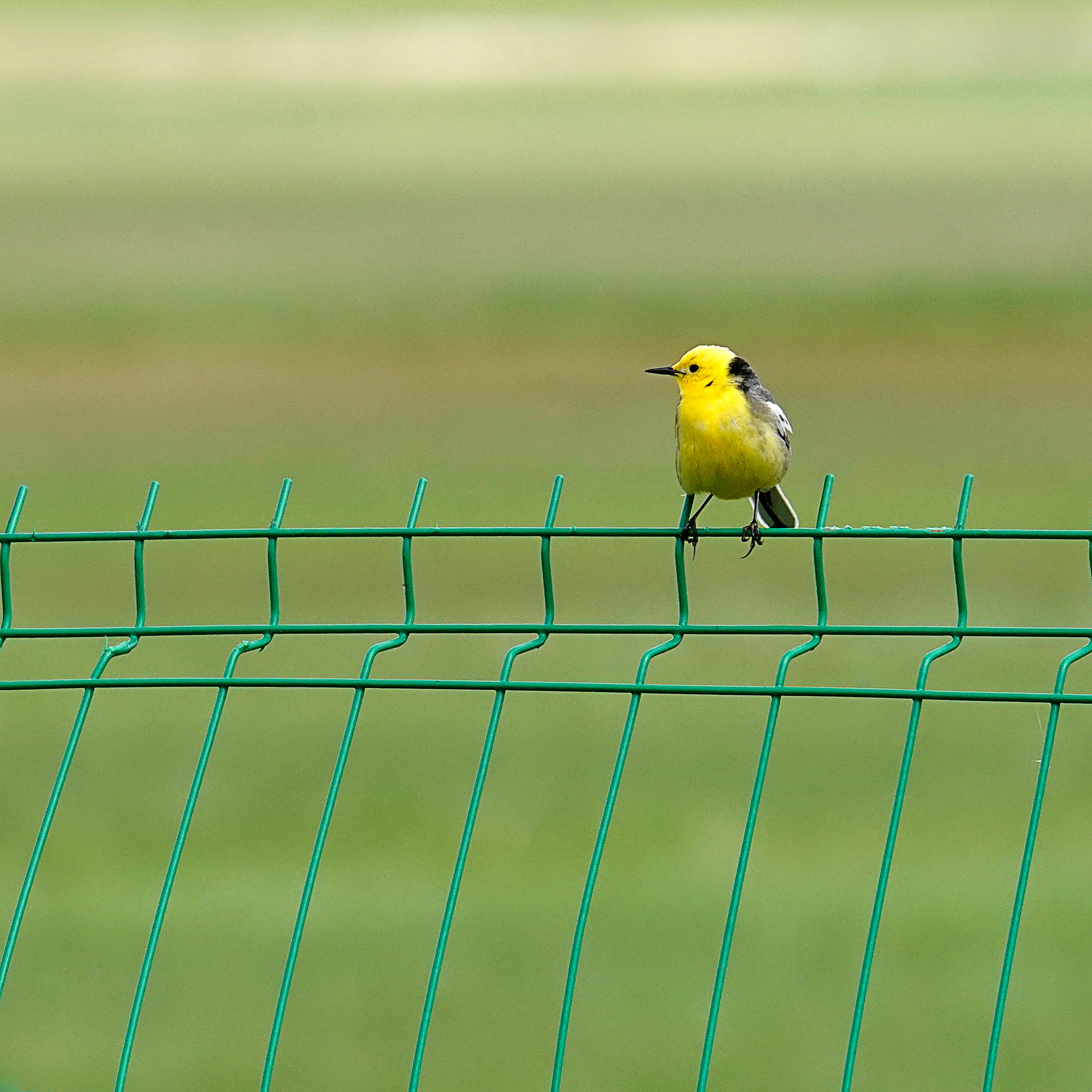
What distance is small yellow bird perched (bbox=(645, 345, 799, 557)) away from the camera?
4.89m

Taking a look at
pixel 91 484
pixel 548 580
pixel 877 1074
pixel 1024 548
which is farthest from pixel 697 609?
pixel 548 580

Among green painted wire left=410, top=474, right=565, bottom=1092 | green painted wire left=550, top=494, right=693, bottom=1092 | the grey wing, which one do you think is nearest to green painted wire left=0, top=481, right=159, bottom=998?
green painted wire left=410, top=474, right=565, bottom=1092

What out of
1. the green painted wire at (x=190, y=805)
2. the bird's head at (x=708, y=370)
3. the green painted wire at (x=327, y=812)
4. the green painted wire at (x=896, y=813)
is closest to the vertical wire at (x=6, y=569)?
the green painted wire at (x=190, y=805)

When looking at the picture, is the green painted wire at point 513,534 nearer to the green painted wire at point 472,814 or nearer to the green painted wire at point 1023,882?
the green painted wire at point 472,814

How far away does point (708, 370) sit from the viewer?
17.2 feet

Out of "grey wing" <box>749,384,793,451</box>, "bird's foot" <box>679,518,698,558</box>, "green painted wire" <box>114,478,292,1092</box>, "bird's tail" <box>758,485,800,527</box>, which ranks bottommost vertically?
"green painted wire" <box>114,478,292,1092</box>

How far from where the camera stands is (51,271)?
2000 inches

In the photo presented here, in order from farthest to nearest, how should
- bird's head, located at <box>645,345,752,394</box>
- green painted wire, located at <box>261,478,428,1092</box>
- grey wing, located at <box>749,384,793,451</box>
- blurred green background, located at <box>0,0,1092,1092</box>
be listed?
blurred green background, located at <box>0,0,1092,1092</box> < bird's head, located at <box>645,345,752,394</box> < grey wing, located at <box>749,384,793,451</box> < green painted wire, located at <box>261,478,428,1092</box>

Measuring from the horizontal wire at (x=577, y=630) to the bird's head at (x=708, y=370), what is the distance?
2.07 metres

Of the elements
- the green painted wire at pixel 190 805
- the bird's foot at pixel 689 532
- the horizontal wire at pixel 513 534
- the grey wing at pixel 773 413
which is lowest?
the green painted wire at pixel 190 805

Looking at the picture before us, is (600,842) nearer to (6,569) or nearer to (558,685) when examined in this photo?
(558,685)

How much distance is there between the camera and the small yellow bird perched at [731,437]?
4891 millimetres

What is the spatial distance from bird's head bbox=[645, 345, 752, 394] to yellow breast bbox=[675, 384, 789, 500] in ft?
0.39

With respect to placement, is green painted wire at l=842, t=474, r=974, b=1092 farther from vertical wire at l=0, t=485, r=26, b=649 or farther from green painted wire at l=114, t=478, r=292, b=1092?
vertical wire at l=0, t=485, r=26, b=649
